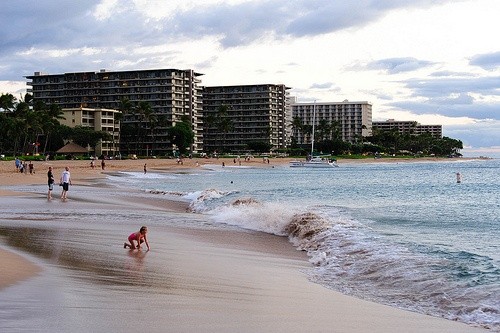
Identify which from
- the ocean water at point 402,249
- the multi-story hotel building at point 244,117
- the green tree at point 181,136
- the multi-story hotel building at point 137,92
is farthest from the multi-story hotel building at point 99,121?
the ocean water at point 402,249

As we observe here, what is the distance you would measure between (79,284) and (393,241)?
9.75m

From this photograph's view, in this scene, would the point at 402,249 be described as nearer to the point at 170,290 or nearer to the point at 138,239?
the point at 138,239

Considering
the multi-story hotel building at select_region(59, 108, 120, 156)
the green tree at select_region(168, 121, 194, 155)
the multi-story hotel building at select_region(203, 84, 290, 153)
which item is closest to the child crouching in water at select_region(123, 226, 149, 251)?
the multi-story hotel building at select_region(59, 108, 120, 156)

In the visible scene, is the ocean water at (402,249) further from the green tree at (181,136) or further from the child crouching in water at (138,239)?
the green tree at (181,136)

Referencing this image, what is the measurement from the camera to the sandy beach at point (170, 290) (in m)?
7.03

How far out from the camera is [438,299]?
9.66 m

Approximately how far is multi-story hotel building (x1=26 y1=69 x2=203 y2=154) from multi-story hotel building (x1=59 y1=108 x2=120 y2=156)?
601 centimetres

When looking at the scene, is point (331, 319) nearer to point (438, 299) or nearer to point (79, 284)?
point (438, 299)

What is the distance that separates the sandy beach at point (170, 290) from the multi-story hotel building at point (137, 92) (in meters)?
142

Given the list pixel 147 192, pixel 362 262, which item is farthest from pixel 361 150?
pixel 362 262

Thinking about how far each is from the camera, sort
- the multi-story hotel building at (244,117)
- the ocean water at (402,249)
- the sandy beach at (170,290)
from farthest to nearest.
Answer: the multi-story hotel building at (244,117) → the ocean water at (402,249) → the sandy beach at (170,290)

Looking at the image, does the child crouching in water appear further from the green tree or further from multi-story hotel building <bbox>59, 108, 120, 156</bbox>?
the green tree

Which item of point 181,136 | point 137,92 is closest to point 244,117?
point 137,92

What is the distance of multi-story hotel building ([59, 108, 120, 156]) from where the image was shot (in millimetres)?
145875
